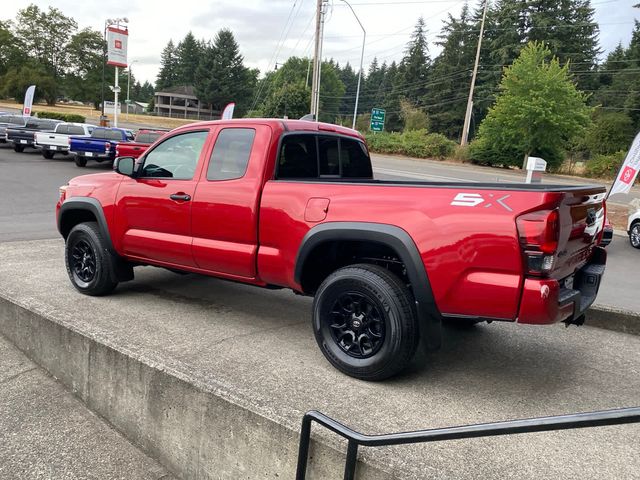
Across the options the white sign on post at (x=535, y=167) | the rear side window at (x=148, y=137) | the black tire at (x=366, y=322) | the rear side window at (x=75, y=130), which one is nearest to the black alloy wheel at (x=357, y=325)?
the black tire at (x=366, y=322)

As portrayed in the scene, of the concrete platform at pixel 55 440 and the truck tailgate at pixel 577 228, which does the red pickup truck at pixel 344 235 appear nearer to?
the truck tailgate at pixel 577 228

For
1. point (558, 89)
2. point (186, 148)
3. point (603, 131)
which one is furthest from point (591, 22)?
point (186, 148)

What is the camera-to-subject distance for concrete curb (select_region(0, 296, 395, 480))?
2.79 metres

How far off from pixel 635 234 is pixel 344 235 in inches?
469

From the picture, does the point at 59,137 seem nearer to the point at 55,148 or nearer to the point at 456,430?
the point at 55,148

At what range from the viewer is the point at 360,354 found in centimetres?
346

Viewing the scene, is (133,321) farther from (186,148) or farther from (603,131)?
(603,131)

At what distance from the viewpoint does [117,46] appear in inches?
1394

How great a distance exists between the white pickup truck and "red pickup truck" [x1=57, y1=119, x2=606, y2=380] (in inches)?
744

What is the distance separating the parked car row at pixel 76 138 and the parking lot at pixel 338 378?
13.5 meters

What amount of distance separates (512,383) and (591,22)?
6612 centimetres

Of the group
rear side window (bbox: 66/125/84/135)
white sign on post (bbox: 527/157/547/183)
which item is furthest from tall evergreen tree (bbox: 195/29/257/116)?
white sign on post (bbox: 527/157/547/183)

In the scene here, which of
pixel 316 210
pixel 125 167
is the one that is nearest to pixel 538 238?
pixel 316 210

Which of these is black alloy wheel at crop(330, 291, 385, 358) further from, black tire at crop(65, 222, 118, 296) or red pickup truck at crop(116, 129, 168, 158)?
red pickup truck at crop(116, 129, 168, 158)
